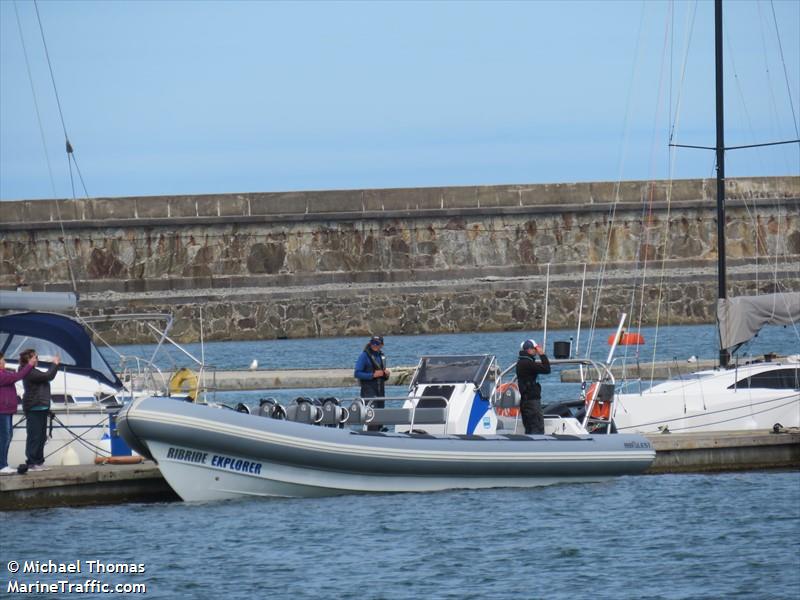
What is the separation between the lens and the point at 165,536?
52.6ft

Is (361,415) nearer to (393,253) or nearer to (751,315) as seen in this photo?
(751,315)

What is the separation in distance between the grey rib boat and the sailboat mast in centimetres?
573

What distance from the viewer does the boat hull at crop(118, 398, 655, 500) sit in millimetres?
16953

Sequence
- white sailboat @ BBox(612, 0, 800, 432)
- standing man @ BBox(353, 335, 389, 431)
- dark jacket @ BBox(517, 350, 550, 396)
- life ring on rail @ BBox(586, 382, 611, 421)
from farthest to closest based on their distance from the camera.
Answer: white sailboat @ BBox(612, 0, 800, 432), life ring on rail @ BBox(586, 382, 611, 421), standing man @ BBox(353, 335, 389, 431), dark jacket @ BBox(517, 350, 550, 396)

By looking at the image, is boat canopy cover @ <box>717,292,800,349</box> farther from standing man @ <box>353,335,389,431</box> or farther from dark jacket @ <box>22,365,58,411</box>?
dark jacket @ <box>22,365,58,411</box>

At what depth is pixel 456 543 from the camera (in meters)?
15.6

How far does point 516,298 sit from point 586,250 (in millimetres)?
3397

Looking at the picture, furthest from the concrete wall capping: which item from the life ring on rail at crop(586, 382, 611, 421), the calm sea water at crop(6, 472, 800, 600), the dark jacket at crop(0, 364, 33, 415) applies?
the dark jacket at crop(0, 364, 33, 415)

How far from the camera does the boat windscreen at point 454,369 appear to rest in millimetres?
18703

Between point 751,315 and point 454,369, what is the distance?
6.60m

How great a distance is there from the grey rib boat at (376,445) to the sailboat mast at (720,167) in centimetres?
573

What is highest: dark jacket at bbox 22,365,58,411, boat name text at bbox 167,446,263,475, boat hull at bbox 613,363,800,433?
dark jacket at bbox 22,365,58,411

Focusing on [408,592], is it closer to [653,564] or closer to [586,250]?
[653,564]

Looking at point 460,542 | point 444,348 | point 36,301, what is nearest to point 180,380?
point 36,301
